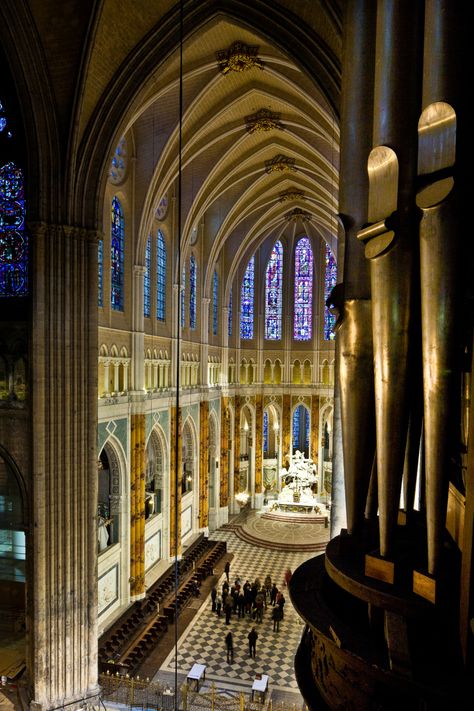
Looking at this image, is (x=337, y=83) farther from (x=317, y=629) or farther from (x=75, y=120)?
(x=317, y=629)

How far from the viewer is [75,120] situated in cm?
1082

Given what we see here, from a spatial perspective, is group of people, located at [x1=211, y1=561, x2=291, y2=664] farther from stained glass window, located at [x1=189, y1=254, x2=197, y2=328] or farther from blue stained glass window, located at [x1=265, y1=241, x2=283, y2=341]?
blue stained glass window, located at [x1=265, y1=241, x2=283, y2=341]

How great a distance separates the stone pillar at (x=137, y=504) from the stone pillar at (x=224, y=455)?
9.45 metres

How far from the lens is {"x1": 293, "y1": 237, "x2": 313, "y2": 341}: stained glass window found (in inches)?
1182

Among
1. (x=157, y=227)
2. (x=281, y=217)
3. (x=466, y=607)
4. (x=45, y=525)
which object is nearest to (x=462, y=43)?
(x=466, y=607)

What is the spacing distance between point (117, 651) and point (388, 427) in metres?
13.4

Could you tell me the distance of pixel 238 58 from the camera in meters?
13.5

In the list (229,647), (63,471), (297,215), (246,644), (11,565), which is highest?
(297,215)

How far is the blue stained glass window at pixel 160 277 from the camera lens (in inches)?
732

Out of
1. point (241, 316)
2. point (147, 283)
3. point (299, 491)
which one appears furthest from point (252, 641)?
point (241, 316)

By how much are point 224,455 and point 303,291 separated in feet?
35.5

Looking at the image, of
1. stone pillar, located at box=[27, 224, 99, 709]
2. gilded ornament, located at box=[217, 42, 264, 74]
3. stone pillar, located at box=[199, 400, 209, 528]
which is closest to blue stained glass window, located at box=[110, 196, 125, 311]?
stone pillar, located at box=[27, 224, 99, 709]

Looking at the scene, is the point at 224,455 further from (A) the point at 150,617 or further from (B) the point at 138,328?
(B) the point at 138,328

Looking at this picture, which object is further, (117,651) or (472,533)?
(117,651)
